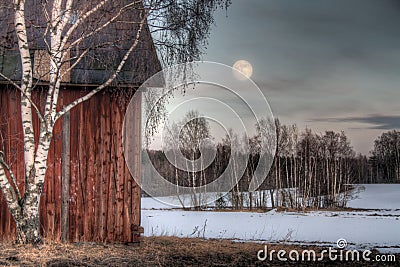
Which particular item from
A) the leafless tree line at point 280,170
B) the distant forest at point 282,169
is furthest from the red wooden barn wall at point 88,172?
the leafless tree line at point 280,170

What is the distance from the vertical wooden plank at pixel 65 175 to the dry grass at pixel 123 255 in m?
0.54

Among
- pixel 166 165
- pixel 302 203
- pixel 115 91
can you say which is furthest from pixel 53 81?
pixel 302 203

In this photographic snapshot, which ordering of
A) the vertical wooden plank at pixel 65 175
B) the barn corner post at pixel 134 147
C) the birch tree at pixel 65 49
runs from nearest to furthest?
1. the birch tree at pixel 65 49
2. the vertical wooden plank at pixel 65 175
3. the barn corner post at pixel 134 147

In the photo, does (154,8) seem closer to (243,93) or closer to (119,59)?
(119,59)

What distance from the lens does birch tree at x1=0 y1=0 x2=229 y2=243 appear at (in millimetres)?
8273

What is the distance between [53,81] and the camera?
334 inches

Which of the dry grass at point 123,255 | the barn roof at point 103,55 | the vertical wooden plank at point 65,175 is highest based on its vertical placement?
the barn roof at point 103,55

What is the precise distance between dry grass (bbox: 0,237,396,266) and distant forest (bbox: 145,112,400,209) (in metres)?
15.2

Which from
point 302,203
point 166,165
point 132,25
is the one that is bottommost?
point 302,203

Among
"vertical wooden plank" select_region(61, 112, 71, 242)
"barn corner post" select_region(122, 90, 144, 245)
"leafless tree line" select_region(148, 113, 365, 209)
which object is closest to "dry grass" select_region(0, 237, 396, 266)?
"vertical wooden plank" select_region(61, 112, 71, 242)

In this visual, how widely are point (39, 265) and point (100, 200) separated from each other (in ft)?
9.83

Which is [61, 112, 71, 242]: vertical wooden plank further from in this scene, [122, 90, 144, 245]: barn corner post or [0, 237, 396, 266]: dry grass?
[122, 90, 144, 245]: barn corner post

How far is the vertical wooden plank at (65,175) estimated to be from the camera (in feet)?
30.8

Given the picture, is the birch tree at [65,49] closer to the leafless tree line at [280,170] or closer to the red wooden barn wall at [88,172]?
the red wooden barn wall at [88,172]
